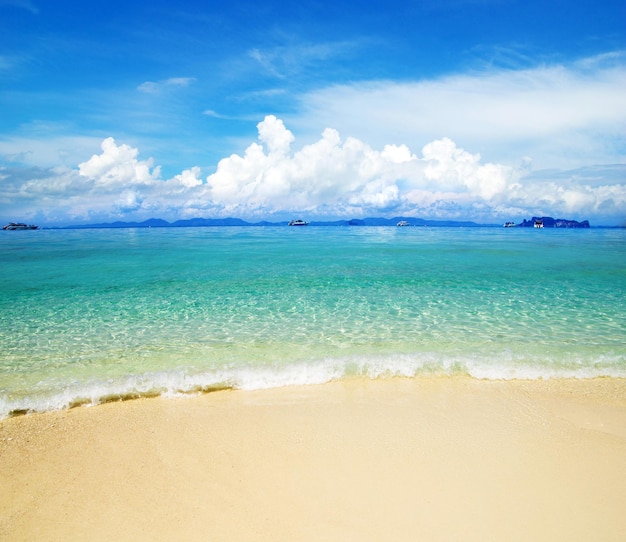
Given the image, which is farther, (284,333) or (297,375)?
(284,333)

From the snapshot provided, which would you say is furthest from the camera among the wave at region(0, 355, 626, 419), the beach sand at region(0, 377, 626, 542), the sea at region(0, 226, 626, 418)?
the sea at region(0, 226, 626, 418)

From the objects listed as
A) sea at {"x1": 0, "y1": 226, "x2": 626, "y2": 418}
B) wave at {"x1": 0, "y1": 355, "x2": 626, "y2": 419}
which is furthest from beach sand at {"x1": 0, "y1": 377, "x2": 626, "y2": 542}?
sea at {"x1": 0, "y1": 226, "x2": 626, "y2": 418}

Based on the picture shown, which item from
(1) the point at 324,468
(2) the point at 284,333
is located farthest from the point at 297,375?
(1) the point at 324,468

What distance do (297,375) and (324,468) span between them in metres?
3.39

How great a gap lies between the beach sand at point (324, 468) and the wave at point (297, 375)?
425 millimetres

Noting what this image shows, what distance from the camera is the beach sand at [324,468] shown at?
4699mm

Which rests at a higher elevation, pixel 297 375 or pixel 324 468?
pixel 297 375

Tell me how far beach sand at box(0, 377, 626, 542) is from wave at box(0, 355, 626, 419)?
425mm

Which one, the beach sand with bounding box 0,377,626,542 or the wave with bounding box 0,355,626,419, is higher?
the wave with bounding box 0,355,626,419

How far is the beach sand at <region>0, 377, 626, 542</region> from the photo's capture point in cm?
470

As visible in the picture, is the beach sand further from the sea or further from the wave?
the sea

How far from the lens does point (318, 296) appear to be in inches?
693

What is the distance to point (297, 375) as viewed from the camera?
899 centimetres

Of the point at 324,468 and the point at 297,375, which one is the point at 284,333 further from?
the point at 324,468
